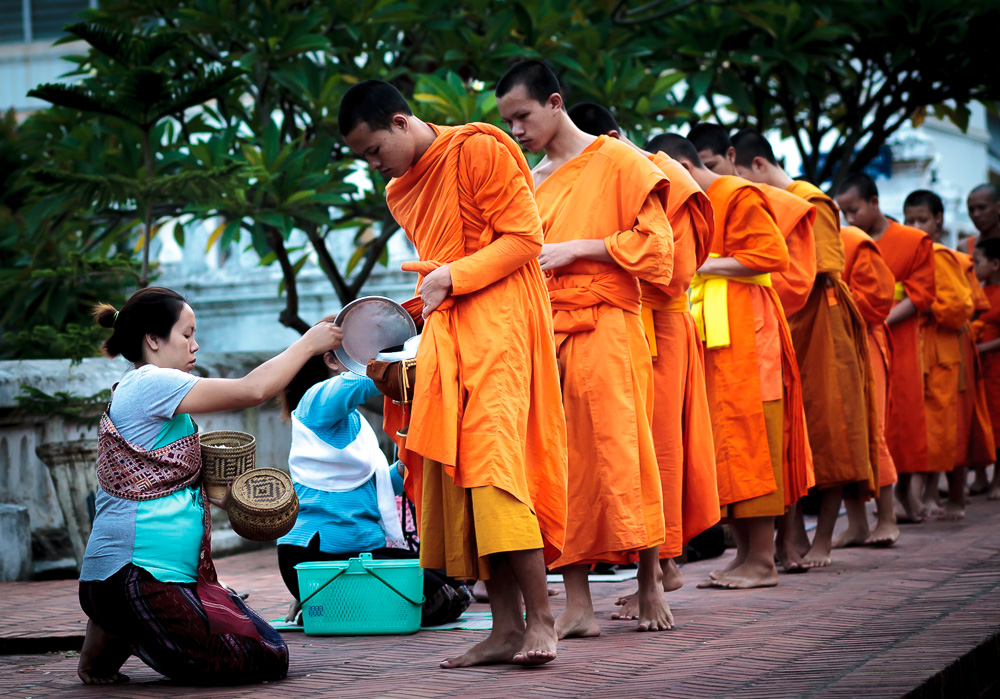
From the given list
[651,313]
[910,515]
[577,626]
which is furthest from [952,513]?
[577,626]

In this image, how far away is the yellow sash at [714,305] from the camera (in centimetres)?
579

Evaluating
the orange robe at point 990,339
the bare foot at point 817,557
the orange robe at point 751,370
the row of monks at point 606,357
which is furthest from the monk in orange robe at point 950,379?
the orange robe at point 751,370

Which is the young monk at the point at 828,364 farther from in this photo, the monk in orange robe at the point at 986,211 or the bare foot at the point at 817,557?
the monk in orange robe at the point at 986,211

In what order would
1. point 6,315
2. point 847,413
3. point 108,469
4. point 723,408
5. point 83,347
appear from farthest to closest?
→ 1. point 6,315
2. point 83,347
3. point 847,413
4. point 723,408
5. point 108,469

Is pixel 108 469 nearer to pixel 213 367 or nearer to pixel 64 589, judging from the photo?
pixel 64 589

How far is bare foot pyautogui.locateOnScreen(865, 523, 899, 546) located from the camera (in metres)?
7.00

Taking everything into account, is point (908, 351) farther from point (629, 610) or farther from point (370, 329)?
point (370, 329)

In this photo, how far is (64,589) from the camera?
259 inches

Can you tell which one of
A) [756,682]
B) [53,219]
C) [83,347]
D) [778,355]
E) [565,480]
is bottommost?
[756,682]

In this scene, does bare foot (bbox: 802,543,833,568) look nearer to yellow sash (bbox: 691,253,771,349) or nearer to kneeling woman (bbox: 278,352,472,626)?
yellow sash (bbox: 691,253,771,349)

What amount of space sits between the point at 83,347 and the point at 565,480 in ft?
15.0

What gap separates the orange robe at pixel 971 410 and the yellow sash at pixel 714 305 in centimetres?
369

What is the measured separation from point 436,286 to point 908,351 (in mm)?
5307

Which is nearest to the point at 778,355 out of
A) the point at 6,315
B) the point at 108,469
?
the point at 108,469
